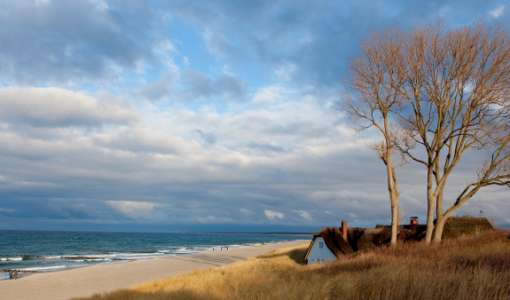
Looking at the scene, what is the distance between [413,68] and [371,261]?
14846mm

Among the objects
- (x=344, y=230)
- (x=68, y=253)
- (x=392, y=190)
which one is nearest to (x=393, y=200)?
(x=392, y=190)

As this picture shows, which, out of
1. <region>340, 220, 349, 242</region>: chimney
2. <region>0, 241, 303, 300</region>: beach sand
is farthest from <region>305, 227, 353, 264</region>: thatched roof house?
<region>0, 241, 303, 300</region>: beach sand

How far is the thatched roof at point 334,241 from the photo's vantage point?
33.1 metres

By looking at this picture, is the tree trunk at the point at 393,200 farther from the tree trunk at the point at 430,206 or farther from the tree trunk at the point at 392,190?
the tree trunk at the point at 430,206

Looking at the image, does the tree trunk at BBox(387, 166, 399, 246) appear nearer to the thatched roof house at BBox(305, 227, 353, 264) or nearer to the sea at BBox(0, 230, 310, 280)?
the thatched roof house at BBox(305, 227, 353, 264)

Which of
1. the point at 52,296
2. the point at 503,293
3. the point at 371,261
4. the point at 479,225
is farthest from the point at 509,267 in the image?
the point at 52,296

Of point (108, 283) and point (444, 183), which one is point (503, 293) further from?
point (108, 283)

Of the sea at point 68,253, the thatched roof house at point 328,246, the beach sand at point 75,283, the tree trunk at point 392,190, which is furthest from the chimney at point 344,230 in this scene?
the sea at point 68,253

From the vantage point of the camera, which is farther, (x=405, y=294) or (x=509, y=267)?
(x=509, y=267)

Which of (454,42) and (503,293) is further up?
(454,42)

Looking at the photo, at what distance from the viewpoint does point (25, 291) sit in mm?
33094

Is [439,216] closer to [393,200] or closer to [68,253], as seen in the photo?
[393,200]

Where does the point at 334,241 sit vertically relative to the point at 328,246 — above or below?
above

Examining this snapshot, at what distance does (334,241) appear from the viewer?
112ft
